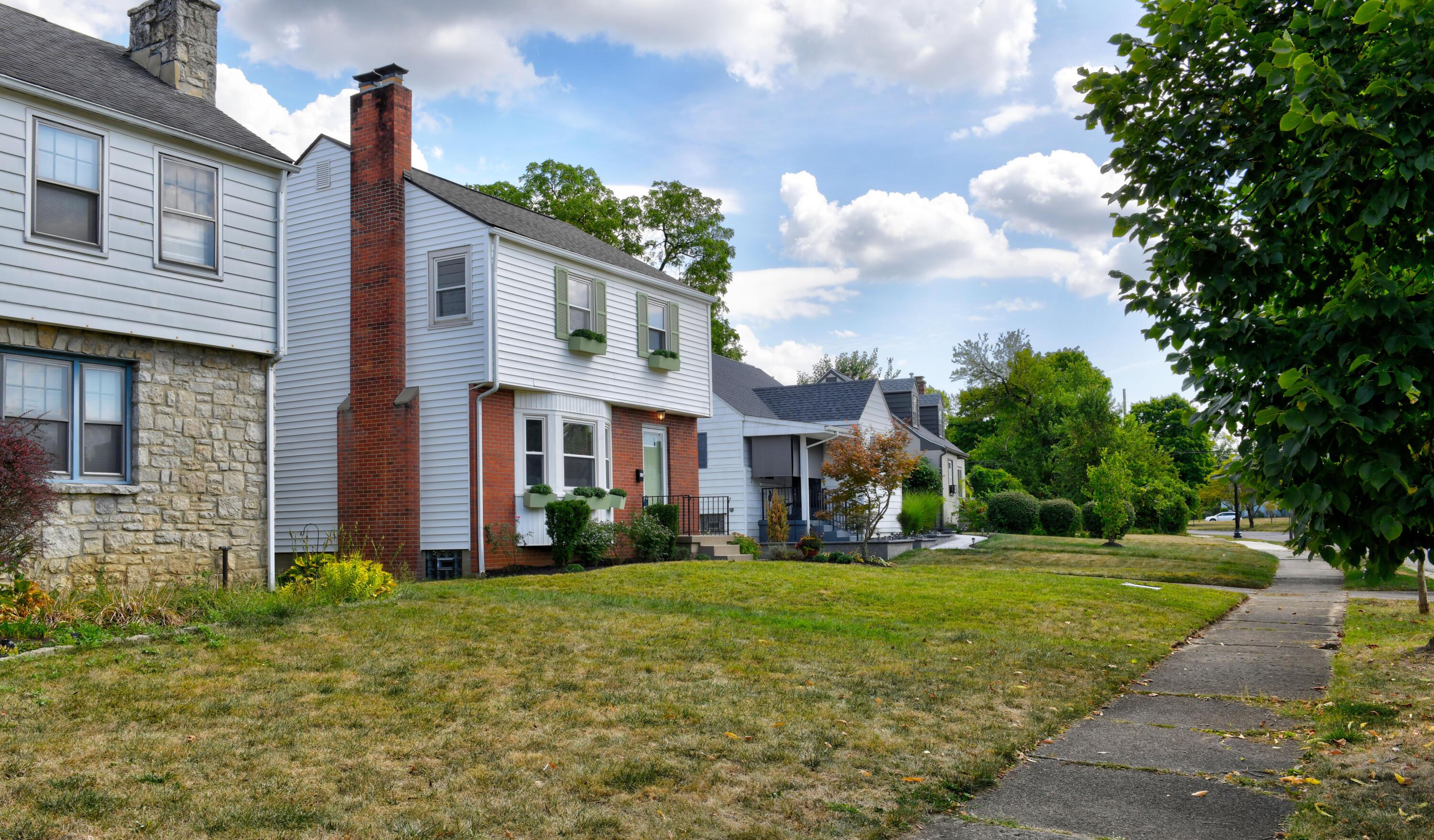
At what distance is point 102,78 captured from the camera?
1201 cm

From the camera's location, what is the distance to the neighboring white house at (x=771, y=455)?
86.9 ft

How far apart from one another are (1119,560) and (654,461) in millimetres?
11426

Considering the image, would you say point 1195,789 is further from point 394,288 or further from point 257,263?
point 394,288

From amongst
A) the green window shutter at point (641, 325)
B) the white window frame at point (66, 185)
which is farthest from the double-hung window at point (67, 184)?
the green window shutter at point (641, 325)

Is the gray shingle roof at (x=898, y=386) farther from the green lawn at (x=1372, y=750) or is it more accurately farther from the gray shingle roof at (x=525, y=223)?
the green lawn at (x=1372, y=750)

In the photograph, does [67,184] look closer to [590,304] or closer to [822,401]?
[590,304]

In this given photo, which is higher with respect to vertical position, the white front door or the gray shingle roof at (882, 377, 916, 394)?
the gray shingle roof at (882, 377, 916, 394)

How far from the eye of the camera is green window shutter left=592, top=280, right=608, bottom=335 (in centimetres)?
1952

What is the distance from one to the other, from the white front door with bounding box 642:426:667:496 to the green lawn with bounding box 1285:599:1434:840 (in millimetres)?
13938

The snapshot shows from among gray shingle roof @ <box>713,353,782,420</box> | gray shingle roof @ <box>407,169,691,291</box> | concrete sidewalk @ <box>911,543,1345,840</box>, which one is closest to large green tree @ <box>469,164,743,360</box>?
gray shingle roof @ <box>713,353,782,420</box>

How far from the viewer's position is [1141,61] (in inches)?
232

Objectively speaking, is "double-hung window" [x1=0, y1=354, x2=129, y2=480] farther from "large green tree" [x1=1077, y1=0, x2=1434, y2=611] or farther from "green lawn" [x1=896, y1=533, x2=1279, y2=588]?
"green lawn" [x1=896, y1=533, x2=1279, y2=588]

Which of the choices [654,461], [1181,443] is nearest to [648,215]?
[654,461]

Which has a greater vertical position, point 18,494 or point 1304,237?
point 1304,237
